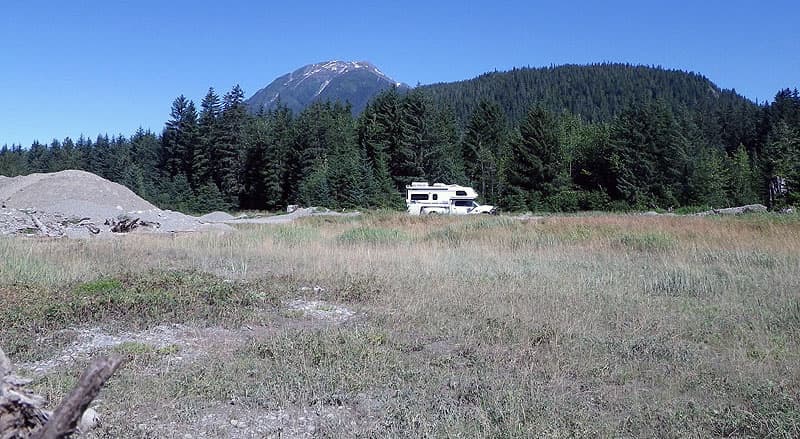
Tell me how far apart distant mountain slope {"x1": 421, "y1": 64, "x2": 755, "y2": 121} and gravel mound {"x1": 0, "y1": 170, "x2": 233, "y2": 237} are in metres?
89.5

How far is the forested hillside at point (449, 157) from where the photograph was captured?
48781mm

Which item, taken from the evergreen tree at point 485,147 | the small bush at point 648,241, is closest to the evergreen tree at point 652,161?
the evergreen tree at point 485,147

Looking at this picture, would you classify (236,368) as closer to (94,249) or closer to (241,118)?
(94,249)

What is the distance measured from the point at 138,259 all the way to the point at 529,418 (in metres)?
10.1

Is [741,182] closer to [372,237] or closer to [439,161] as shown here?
[439,161]

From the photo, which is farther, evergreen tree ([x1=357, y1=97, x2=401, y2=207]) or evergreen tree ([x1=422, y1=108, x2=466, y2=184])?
evergreen tree ([x1=422, y1=108, x2=466, y2=184])

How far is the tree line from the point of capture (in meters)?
48.8

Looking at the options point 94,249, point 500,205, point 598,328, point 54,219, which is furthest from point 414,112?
point 598,328

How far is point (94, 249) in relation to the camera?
1315cm

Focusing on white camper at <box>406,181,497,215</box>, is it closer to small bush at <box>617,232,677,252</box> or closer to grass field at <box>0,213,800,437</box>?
small bush at <box>617,232,677,252</box>

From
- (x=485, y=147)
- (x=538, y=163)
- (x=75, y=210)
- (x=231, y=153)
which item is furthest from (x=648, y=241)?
(x=231, y=153)

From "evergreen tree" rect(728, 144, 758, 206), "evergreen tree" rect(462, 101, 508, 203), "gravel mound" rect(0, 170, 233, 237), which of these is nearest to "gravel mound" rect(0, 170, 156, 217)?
"gravel mound" rect(0, 170, 233, 237)

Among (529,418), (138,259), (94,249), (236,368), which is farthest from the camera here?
(94,249)

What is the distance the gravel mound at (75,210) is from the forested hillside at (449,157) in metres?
19.1
